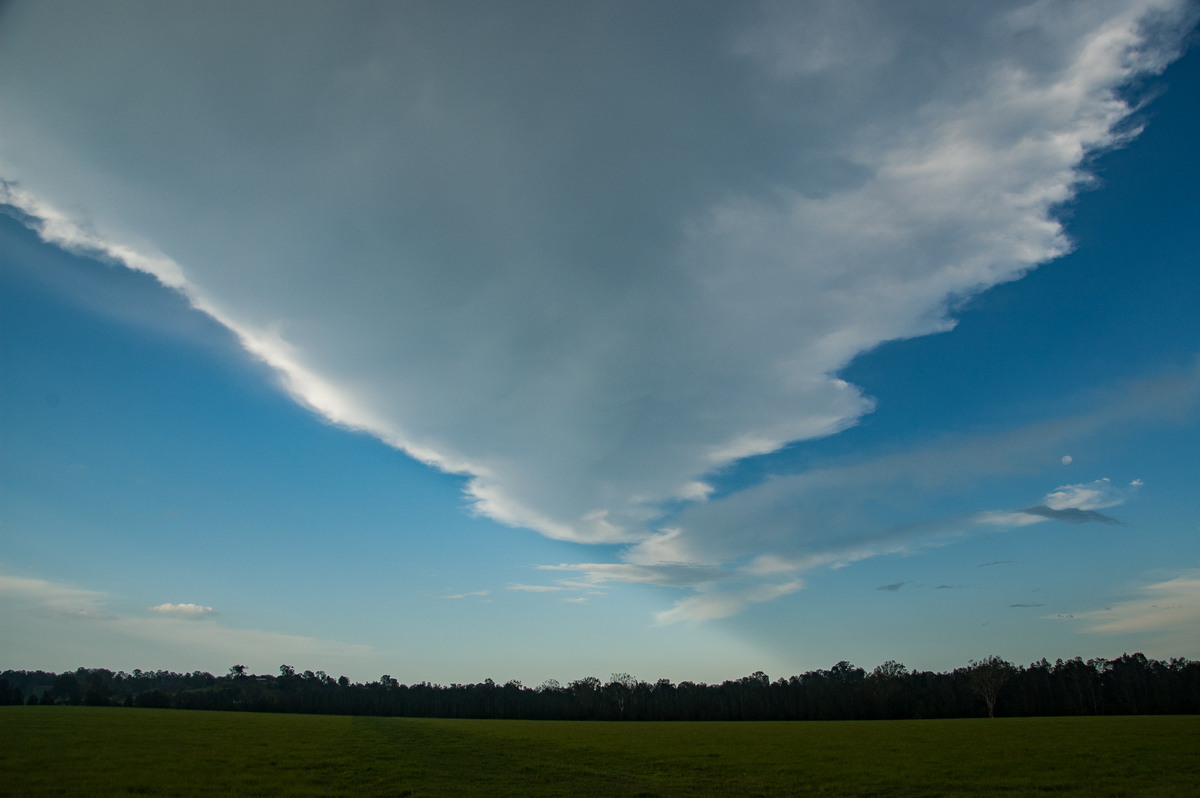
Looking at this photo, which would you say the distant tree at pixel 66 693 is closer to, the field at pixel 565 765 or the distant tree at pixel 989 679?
the field at pixel 565 765

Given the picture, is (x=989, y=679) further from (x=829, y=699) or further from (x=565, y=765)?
(x=565, y=765)

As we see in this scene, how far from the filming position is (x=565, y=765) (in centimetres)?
3897

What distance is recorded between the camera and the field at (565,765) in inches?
1081

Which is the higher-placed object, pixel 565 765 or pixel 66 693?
pixel 565 765

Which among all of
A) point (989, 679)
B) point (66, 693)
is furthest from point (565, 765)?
point (66, 693)

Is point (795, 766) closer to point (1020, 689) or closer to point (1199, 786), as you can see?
point (1199, 786)

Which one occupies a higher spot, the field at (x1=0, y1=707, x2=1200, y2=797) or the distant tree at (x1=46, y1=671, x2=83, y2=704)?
the field at (x1=0, y1=707, x2=1200, y2=797)

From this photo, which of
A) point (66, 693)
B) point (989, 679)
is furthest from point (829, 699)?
point (66, 693)

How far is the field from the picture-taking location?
27.5 metres

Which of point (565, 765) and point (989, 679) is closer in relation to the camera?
point (565, 765)

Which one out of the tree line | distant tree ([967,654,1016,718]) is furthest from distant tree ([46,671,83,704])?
distant tree ([967,654,1016,718])

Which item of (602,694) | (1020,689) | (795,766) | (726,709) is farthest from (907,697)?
(795,766)

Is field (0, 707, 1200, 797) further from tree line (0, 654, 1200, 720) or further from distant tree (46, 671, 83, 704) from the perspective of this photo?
distant tree (46, 671, 83, 704)

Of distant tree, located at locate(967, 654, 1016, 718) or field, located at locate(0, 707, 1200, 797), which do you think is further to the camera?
→ distant tree, located at locate(967, 654, 1016, 718)
